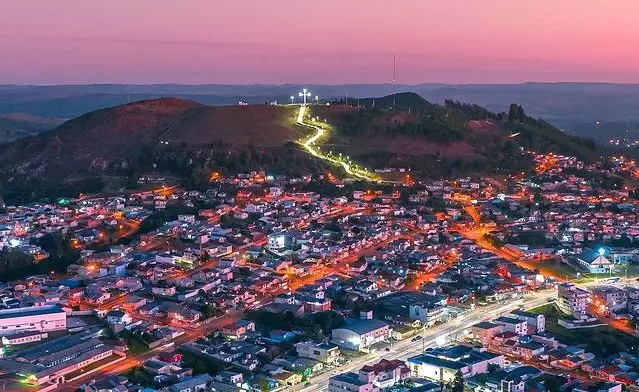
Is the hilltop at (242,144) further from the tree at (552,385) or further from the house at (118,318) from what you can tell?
the tree at (552,385)

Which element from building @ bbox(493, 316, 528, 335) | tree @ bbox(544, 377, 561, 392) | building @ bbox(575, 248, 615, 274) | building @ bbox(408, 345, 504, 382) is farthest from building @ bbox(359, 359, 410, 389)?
building @ bbox(575, 248, 615, 274)

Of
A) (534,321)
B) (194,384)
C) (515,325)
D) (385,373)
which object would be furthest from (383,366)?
(534,321)

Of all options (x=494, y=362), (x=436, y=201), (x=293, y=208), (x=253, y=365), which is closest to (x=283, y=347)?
(x=253, y=365)

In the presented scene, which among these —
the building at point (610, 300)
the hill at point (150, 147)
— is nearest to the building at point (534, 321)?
the building at point (610, 300)

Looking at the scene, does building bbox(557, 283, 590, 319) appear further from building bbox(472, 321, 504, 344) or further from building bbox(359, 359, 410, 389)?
building bbox(359, 359, 410, 389)

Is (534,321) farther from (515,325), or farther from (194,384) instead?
(194,384)

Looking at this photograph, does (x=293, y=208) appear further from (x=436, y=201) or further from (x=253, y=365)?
(x=253, y=365)

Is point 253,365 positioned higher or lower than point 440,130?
lower
